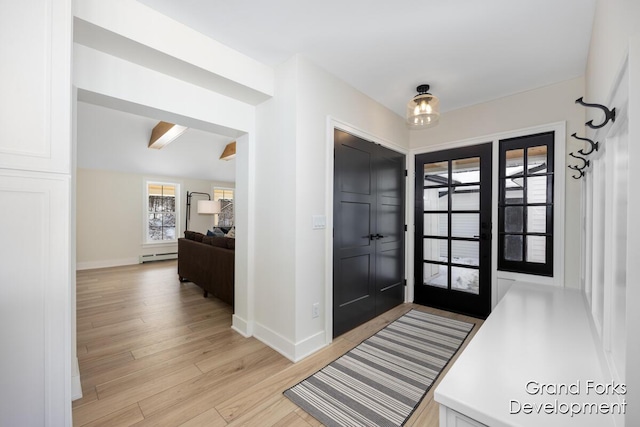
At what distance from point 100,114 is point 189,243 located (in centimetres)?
278

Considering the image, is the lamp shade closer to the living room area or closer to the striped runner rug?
the living room area

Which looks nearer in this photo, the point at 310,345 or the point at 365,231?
the point at 310,345

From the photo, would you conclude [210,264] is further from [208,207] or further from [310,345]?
[208,207]

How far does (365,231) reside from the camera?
9.45ft

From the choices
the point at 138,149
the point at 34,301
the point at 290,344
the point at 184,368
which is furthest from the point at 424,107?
the point at 138,149

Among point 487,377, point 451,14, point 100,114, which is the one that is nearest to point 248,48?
point 451,14

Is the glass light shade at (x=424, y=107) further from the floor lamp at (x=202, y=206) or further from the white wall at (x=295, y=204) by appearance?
the floor lamp at (x=202, y=206)

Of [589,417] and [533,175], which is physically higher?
[533,175]

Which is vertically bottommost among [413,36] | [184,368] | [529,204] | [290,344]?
[184,368]

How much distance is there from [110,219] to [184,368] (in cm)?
561

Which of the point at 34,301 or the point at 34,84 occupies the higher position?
the point at 34,84

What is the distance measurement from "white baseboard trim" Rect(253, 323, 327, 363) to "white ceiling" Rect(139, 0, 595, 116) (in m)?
2.45

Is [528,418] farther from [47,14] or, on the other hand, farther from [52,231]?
[47,14]

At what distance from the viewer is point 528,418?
83cm
